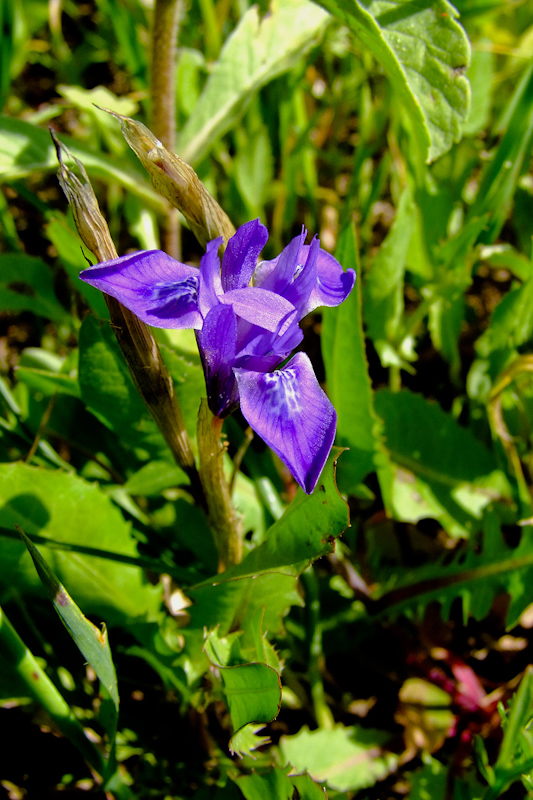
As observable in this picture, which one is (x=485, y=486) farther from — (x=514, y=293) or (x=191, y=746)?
(x=191, y=746)

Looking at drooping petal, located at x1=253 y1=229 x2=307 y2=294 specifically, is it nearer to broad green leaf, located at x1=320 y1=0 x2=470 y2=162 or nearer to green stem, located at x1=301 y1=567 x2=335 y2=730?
broad green leaf, located at x1=320 y1=0 x2=470 y2=162

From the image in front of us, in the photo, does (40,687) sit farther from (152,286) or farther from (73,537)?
(152,286)

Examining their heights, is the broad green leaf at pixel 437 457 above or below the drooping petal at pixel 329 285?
below

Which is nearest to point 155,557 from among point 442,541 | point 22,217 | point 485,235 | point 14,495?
point 14,495

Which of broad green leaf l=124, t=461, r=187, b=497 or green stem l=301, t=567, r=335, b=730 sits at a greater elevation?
broad green leaf l=124, t=461, r=187, b=497

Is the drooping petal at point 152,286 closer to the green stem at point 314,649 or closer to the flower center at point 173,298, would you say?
the flower center at point 173,298

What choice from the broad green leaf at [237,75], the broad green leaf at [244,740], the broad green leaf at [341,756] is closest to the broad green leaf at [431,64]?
the broad green leaf at [237,75]

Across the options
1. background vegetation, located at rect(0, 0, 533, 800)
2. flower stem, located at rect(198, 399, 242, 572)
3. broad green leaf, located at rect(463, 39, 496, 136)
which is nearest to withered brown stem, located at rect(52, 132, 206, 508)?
flower stem, located at rect(198, 399, 242, 572)
